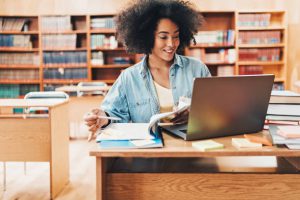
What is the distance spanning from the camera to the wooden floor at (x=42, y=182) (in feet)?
10.00

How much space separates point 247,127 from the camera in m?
1.40

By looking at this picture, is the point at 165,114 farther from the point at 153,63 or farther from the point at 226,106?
the point at 153,63

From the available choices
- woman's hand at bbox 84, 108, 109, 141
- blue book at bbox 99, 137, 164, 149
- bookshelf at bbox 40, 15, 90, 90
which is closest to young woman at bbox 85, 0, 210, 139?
woman's hand at bbox 84, 108, 109, 141

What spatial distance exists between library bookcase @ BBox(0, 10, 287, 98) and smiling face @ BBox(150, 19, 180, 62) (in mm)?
4579

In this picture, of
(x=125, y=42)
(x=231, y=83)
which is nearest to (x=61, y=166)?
(x=125, y=42)

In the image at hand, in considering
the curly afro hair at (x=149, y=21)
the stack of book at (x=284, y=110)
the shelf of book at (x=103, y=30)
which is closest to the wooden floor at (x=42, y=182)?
the curly afro hair at (x=149, y=21)

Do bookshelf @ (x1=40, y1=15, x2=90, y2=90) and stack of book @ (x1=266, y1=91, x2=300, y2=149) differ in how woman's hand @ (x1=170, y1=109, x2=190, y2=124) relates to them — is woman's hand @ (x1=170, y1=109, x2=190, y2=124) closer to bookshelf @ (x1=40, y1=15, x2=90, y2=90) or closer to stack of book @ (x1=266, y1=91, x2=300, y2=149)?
stack of book @ (x1=266, y1=91, x2=300, y2=149)

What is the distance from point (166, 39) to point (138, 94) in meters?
0.29

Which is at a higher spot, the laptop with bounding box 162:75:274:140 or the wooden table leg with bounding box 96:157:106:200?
the laptop with bounding box 162:75:274:140

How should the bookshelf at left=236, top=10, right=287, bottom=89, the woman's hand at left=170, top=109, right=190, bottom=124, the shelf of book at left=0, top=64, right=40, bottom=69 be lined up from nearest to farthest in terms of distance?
1. the woman's hand at left=170, top=109, right=190, bottom=124
2. the bookshelf at left=236, top=10, right=287, bottom=89
3. the shelf of book at left=0, top=64, right=40, bottom=69

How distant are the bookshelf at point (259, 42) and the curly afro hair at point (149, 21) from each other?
4584 millimetres

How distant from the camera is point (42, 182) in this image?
3.39 metres

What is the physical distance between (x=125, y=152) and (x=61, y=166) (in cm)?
216

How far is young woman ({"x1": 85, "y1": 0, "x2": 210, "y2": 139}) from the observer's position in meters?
1.80
